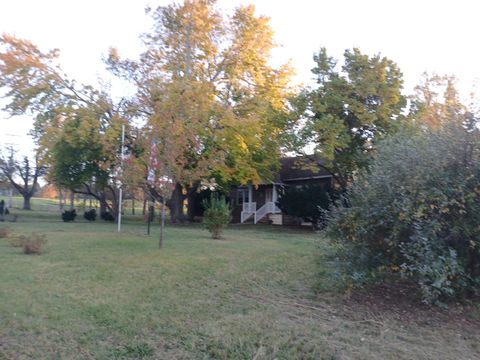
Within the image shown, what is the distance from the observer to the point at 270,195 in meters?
36.1

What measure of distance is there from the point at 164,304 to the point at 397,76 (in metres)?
20.8

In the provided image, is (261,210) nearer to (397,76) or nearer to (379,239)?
(397,76)

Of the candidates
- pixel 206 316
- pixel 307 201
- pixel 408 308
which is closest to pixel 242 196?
pixel 307 201

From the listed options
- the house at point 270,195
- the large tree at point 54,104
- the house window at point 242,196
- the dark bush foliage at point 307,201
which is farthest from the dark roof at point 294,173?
the large tree at point 54,104

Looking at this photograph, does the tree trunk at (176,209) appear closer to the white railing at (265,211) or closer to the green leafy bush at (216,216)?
the white railing at (265,211)

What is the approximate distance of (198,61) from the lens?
96.2 ft

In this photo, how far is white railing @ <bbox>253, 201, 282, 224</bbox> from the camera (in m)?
34.2

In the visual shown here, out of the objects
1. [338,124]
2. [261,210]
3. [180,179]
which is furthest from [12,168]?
[180,179]

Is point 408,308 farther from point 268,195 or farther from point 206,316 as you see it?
point 268,195

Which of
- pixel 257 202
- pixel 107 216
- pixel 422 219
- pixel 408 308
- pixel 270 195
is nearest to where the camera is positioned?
pixel 422 219

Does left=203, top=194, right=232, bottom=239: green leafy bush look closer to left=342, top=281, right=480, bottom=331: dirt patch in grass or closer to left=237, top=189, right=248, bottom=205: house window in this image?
left=342, top=281, right=480, bottom=331: dirt patch in grass

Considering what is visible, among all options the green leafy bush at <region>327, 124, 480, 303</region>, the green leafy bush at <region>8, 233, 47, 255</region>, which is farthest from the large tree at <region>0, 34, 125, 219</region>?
the green leafy bush at <region>327, 124, 480, 303</region>

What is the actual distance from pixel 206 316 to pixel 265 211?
Result: 27604mm

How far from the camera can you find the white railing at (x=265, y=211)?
112 ft
